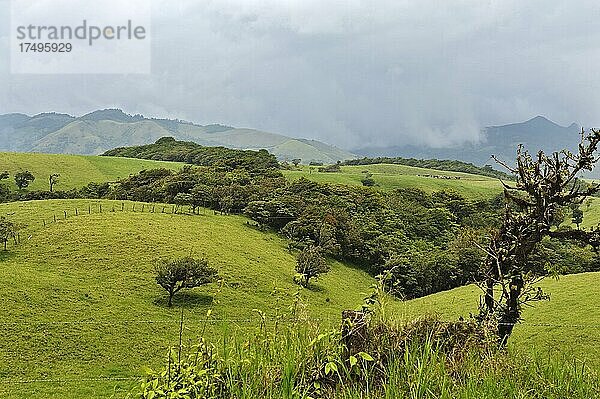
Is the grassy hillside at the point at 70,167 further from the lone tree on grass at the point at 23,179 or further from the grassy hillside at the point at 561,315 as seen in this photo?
the grassy hillside at the point at 561,315

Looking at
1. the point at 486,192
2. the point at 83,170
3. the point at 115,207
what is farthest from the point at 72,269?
the point at 486,192

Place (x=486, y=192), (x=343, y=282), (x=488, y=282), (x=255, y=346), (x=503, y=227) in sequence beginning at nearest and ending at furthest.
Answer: (x=255, y=346) < (x=488, y=282) < (x=503, y=227) < (x=343, y=282) < (x=486, y=192)

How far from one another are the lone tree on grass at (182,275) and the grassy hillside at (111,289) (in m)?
1.26

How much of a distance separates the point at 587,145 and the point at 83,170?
83351 mm

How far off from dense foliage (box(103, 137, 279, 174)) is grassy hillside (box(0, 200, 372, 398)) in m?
31.4

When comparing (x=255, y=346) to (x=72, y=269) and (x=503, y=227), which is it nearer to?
(x=503, y=227)

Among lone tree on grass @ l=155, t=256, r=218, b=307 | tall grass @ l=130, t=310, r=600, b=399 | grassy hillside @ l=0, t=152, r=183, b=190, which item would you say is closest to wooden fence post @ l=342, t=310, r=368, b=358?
tall grass @ l=130, t=310, r=600, b=399

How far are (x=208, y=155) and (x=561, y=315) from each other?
83481 millimetres

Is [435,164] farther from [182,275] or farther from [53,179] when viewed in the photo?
[182,275]

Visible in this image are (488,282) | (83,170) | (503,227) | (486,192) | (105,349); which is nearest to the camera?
(488,282)

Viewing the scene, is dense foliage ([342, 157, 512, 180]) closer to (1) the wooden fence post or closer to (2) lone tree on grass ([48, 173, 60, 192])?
(2) lone tree on grass ([48, 173, 60, 192])

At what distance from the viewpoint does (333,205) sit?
62.2 metres

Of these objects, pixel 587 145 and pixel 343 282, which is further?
pixel 343 282

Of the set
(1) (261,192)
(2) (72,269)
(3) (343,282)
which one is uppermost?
(1) (261,192)
